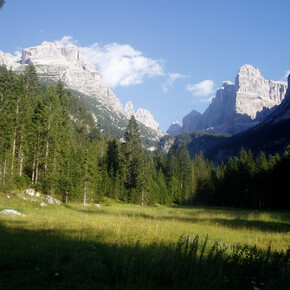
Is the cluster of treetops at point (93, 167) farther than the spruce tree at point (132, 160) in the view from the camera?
No

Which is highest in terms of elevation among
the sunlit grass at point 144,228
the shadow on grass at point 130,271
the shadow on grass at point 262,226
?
the shadow on grass at point 130,271

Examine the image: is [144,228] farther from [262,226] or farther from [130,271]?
[262,226]

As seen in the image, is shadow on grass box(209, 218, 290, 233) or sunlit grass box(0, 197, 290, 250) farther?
shadow on grass box(209, 218, 290, 233)

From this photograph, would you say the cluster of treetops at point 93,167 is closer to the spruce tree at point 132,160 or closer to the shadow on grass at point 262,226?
the spruce tree at point 132,160

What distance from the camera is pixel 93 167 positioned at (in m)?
47.1

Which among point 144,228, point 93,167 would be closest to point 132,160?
point 93,167

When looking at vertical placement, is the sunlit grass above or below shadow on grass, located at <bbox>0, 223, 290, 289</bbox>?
below

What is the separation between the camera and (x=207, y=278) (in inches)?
177

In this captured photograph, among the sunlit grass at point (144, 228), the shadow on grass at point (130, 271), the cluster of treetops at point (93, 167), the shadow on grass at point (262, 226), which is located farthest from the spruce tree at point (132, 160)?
the shadow on grass at point (130, 271)

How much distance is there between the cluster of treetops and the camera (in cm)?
3428

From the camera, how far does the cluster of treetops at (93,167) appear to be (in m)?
34.3

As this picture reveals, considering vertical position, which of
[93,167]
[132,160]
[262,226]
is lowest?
[262,226]

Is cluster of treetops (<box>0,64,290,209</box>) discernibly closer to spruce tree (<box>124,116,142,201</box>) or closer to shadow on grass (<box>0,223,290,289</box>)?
spruce tree (<box>124,116,142,201</box>)

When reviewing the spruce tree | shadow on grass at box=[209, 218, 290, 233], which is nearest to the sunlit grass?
shadow on grass at box=[209, 218, 290, 233]
